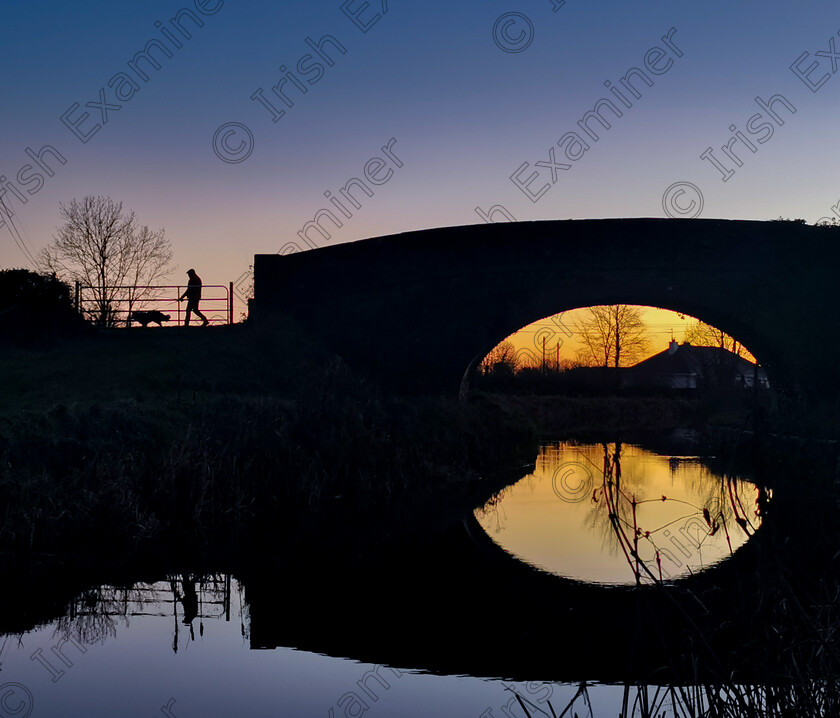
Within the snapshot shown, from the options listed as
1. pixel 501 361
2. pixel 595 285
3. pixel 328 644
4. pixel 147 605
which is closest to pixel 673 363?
pixel 501 361

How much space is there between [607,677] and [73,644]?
375 cm

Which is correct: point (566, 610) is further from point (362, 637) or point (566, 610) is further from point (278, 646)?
point (278, 646)

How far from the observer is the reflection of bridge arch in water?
17.4 m

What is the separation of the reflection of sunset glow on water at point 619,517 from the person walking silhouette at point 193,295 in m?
8.72

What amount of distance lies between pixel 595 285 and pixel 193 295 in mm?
9278

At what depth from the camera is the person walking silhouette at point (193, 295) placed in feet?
68.7

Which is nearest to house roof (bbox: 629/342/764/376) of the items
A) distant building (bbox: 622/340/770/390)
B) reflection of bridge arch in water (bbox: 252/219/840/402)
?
distant building (bbox: 622/340/770/390)

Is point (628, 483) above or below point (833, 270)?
below

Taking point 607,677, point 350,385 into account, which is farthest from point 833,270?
point 607,677

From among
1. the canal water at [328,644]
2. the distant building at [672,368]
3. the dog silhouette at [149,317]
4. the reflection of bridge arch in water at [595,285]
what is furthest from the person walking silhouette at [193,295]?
the distant building at [672,368]

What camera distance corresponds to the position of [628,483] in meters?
14.8

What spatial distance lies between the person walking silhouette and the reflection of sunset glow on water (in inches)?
343

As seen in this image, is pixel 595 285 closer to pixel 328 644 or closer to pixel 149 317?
pixel 149 317

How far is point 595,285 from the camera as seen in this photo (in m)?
17.6
